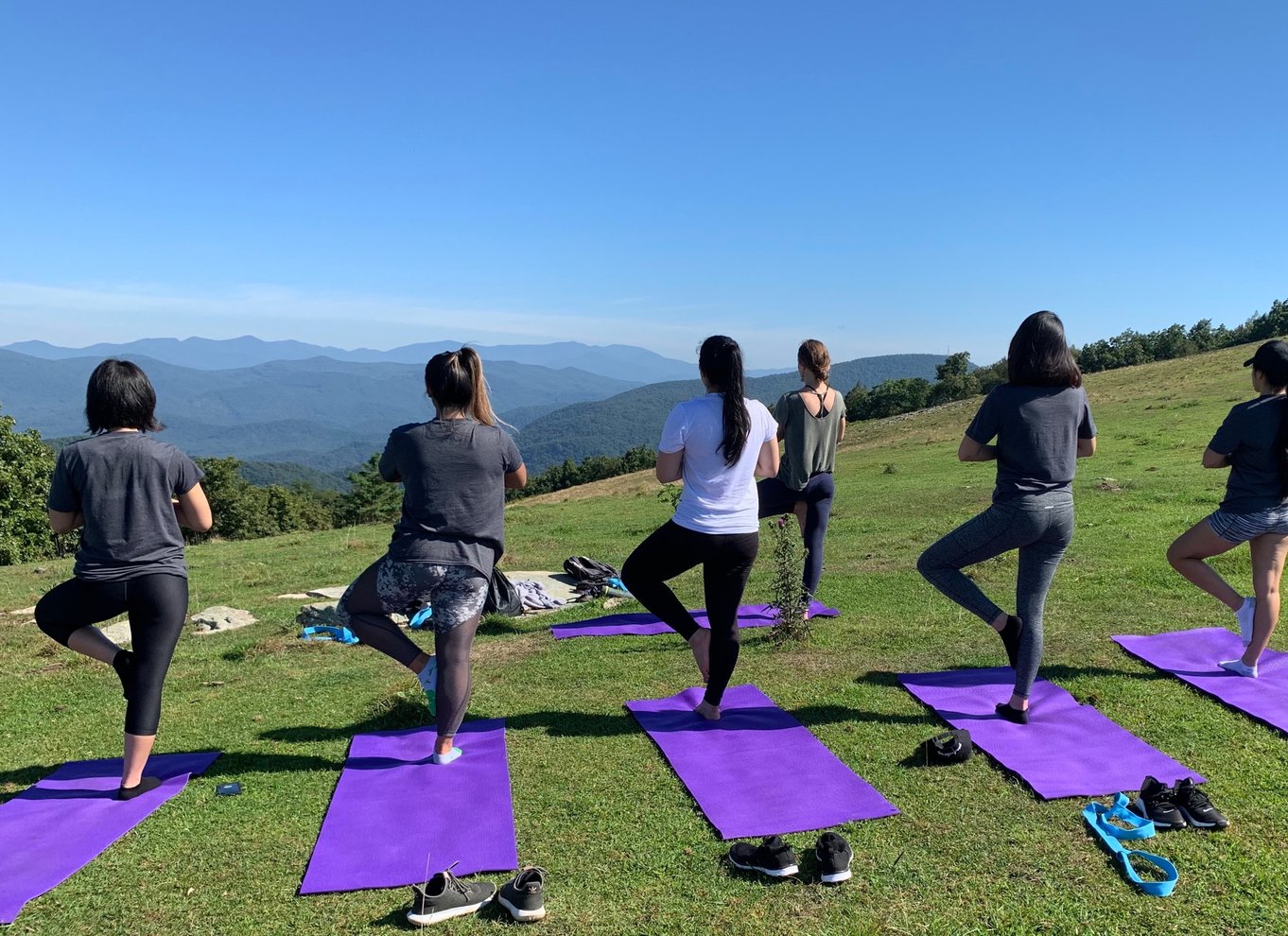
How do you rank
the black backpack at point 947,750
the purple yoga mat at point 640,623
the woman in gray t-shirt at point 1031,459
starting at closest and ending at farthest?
the black backpack at point 947,750, the woman in gray t-shirt at point 1031,459, the purple yoga mat at point 640,623

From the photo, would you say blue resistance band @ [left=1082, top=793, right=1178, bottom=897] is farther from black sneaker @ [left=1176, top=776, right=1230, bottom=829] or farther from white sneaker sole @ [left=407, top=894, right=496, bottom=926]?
white sneaker sole @ [left=407, top=894, right=496, bottom=926]

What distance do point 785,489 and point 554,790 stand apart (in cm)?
394

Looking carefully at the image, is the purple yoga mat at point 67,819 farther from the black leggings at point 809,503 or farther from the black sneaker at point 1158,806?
the black sneaker at point 1158,806

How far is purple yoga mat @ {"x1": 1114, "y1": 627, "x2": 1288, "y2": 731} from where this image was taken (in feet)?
18.0

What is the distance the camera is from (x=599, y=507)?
25.1m

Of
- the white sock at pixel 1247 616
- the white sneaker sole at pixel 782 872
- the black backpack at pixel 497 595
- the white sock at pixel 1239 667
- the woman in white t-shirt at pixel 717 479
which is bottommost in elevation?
the white sneaker sole at pixel 782 872

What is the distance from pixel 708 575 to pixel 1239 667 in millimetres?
4217

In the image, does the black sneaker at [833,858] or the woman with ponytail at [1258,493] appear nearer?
the black sneaker at [833,858]

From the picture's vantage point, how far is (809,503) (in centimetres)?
779

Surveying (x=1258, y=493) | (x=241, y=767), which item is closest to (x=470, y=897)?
(x=241, y=767)

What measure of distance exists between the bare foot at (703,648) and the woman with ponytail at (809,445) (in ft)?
7.18

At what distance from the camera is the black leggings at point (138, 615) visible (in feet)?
15.0

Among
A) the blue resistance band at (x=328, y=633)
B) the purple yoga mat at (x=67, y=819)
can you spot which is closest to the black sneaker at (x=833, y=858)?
the purple yoga mat at (x=67, y=819)

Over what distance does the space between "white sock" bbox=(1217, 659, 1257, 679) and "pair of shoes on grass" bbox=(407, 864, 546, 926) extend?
217 inches
